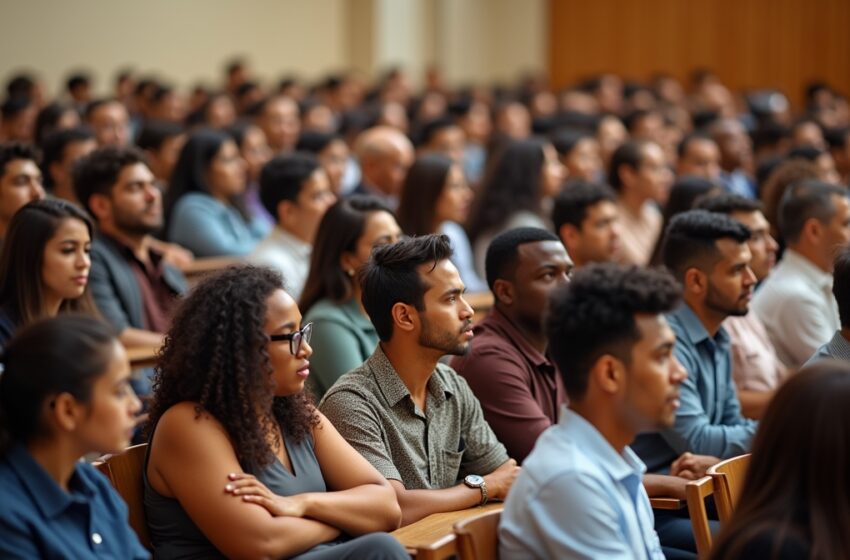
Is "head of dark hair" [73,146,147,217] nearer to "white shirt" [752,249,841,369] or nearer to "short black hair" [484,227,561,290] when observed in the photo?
"short black hair" [484,227,561,290]

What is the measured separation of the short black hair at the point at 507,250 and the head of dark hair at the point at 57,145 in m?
3.06

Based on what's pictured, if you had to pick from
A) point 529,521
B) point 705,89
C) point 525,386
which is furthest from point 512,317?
point 705,89

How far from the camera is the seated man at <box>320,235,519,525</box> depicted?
118 inches

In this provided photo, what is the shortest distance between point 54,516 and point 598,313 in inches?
43.5

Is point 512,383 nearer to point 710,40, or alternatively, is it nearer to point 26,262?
point 26,262

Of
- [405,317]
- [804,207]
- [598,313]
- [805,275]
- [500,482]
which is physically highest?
[598,313]

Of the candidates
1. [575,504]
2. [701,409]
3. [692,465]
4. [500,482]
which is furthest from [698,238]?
[575,504]

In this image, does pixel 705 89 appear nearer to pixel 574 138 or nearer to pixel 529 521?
pixel 574 138

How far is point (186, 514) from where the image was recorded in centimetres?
256

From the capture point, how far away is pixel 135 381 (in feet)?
13.8

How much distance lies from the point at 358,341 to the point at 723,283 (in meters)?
1.18

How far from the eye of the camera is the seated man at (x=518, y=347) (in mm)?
3344

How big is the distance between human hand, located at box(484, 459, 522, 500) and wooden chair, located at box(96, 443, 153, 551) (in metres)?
0.87

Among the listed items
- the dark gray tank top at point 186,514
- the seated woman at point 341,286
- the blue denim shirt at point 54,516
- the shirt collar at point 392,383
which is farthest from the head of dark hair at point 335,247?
the blue denim shirt at point 54,516
